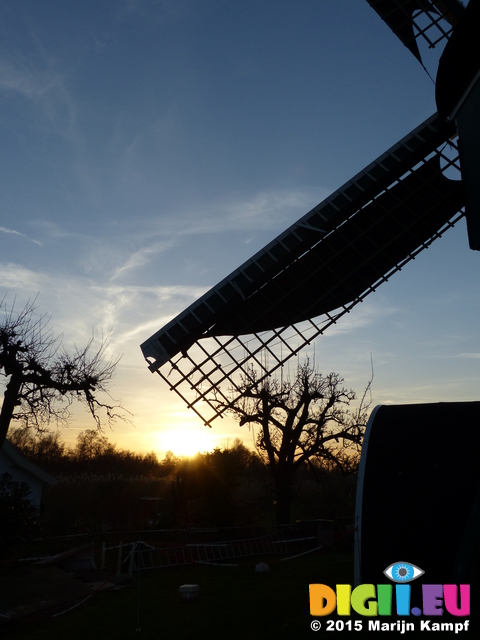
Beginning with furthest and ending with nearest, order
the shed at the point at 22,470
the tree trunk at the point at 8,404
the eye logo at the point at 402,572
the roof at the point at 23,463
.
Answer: the shed at the point at 22,470
the roof at the point at 23,463
the tree trunk at the point at 8,404
the eye logo at the point at 402,572

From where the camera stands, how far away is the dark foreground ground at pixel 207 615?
7973 mm

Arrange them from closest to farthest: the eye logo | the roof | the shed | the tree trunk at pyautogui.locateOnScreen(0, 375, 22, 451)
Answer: the eye logo → the tree trunk at pyautogui.locateOnScreen(0, 375, 22, 451) → the roof → the shed

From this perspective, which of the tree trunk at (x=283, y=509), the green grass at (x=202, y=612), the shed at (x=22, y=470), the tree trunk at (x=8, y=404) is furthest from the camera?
the shed at (x=22, y=470)

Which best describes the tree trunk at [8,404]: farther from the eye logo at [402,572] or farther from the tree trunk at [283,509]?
the tree trunk at [283,509]

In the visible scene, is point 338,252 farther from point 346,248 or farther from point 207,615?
point 207,615

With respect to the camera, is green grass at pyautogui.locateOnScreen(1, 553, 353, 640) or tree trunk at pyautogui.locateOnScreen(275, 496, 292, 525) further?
tree trunk at pyautogui.locateOnScreen(275, 496, 292, 525)

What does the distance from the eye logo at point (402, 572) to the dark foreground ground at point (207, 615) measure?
2.08 ft

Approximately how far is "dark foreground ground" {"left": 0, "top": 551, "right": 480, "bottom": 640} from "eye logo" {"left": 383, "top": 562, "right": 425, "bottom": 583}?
24.9 inches

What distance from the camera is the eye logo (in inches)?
313

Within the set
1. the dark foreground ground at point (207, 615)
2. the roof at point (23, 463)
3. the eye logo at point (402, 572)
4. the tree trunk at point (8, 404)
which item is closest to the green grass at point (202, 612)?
the dark foreground ground at point (207, 615)

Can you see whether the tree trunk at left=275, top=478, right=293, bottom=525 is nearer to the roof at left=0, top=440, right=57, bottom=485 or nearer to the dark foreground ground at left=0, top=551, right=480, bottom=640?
the dark foreground ground at left=0, top=551, right=480, bottom=640

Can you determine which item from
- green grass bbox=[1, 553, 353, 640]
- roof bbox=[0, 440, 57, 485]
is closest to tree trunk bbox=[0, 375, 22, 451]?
green grass bbox=[1, 553, 353, 640]

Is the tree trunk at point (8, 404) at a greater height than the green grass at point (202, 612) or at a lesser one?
greater

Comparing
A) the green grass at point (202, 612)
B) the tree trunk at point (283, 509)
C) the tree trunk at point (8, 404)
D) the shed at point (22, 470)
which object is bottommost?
the tree trunk at point (283, 509)
